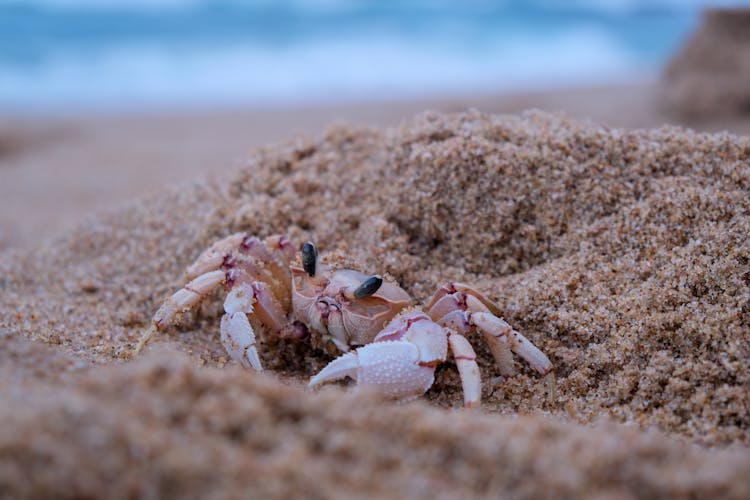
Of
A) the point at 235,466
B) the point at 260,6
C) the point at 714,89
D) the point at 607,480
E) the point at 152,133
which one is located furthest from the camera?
the point at 260,6


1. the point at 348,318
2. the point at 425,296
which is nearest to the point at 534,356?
the point at 425,296

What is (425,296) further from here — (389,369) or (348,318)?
(389,369)

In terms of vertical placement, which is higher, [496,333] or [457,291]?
[457,291]

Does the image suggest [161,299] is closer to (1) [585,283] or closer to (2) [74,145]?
(1) [585,283]

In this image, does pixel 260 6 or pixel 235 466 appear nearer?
pixel 235 466

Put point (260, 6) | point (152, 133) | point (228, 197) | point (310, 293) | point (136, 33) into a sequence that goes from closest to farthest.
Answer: point (310, 293)
point (228, 197)
point (152, 133)
point (136, 33)
point (260, 6)

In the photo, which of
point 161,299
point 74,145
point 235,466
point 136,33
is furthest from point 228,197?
point 136,33

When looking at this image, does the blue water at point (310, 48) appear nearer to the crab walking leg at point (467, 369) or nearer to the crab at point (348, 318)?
the crab at point (348, 318)
